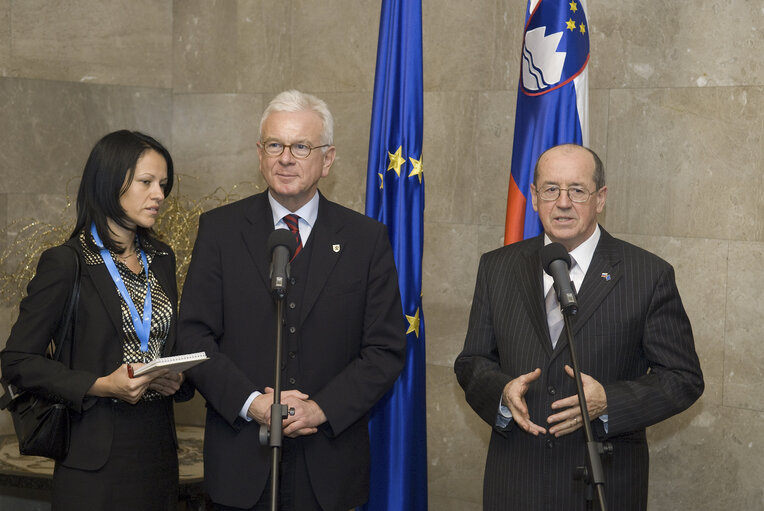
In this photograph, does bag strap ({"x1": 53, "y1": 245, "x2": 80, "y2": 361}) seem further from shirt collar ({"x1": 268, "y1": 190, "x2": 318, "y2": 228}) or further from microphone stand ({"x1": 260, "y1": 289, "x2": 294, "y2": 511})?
microphone stand ({"x1": 260, "y1": 289, "x2": 294, "y2": 511})

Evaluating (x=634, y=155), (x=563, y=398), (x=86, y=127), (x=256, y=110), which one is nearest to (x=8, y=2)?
(x=86, y=127)

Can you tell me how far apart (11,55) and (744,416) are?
4.42 metres

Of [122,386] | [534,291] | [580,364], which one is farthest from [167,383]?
[580,364]

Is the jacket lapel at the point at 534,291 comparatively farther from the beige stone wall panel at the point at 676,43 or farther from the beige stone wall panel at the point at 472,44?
the beige stone wall panel at the point at 472,44

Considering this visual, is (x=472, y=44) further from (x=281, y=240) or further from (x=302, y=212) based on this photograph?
(x=281, y=240)

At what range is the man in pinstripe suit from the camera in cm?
275

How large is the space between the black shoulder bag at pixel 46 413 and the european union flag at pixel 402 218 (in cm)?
151

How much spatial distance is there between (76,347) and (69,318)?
0.35 ft

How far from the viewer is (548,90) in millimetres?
3855

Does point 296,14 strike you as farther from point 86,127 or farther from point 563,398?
point 563,398

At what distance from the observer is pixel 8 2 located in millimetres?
5191

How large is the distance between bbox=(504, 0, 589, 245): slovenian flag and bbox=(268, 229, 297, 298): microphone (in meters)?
1.63

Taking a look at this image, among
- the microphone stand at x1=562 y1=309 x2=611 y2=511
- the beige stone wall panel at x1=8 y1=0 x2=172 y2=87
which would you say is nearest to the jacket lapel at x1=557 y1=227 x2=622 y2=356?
the microphone stand at x1=562 y1=309 x2=611 y2=511

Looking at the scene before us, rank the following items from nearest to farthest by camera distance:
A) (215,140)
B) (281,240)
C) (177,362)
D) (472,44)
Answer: (281,240)
(177,362)
(472,44)
(215,140)
